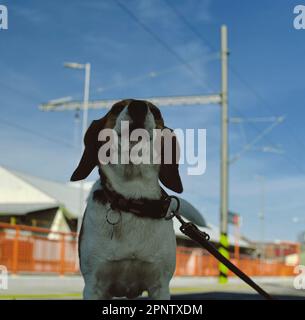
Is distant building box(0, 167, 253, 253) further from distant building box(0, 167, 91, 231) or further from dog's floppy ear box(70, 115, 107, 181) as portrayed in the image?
dog's floppy ear box(70, 115, 107, 181)

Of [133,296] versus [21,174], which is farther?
[21,174]

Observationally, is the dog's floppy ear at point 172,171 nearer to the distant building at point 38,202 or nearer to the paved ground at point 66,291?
the paved ground at point 66,291

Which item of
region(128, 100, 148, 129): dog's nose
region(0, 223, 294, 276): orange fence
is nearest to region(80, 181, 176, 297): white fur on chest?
region(128, 100, 148, 129): dog's nose

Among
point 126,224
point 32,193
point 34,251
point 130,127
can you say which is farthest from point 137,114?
point 32,193

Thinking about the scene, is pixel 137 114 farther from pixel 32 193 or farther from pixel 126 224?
pixel 32 193

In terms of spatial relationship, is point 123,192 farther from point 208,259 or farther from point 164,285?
point 208,259

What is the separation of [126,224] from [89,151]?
1.33 feet

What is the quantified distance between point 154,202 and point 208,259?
918 inches

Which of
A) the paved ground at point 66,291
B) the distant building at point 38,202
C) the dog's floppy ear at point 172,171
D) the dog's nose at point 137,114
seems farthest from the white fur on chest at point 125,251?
the distant building at point 38,202

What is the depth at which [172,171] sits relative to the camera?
9.12 ft

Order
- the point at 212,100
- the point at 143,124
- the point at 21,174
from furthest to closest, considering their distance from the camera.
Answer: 1. the point at 21,174
2. the point at 212,100
3. the point at 143,124

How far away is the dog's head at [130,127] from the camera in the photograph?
2541 mm
